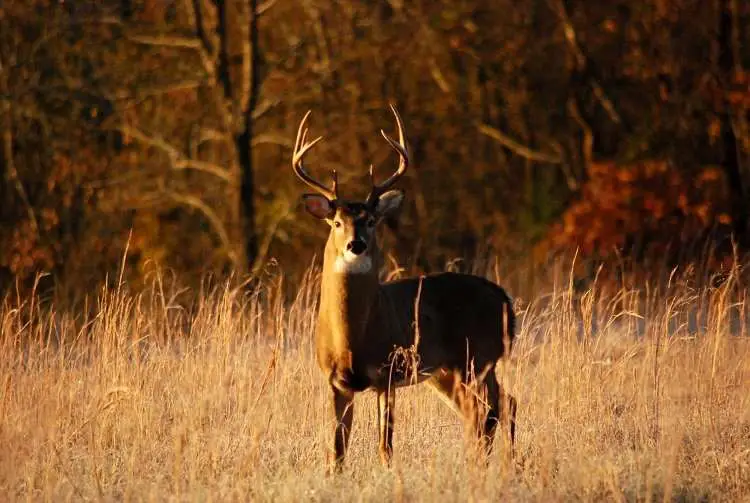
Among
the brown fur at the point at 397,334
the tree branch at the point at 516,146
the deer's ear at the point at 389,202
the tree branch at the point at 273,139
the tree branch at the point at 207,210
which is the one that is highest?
the deer's ear at the point at 389,202

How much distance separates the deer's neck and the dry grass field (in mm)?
282

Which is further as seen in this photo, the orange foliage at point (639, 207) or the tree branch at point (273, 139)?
the tree branch at point (273, 139)

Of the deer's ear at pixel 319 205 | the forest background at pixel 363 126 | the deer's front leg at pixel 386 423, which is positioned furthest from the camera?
the forest background at pixel 363 126

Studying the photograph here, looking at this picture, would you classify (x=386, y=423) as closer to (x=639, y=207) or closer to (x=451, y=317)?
(x=451, y=317)

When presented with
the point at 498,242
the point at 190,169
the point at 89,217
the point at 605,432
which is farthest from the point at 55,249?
the point at 605,432

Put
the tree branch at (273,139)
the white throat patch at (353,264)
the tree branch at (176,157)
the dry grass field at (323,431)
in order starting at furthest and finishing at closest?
the tree branch at (176,157) < the tree branch at (273,139) < the white throat patch at (353,264) < the dry grass field at (323,431)

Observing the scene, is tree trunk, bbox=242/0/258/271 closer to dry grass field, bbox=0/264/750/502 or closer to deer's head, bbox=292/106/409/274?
dry grass field, bbox=0/264/750/502

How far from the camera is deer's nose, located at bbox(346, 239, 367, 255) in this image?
22.4 feet

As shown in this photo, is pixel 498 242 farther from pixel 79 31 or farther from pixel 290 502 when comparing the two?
pixel 290 502

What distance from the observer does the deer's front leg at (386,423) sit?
22.3 feet

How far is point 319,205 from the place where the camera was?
7113 millimetres

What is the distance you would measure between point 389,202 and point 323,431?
1.13m

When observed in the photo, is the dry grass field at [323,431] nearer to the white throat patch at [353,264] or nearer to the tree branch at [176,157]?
the white throat patch at [353,264]

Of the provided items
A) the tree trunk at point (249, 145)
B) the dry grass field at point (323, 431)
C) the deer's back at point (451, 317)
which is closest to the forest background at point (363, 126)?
the tree trunk at point (249, 145)
